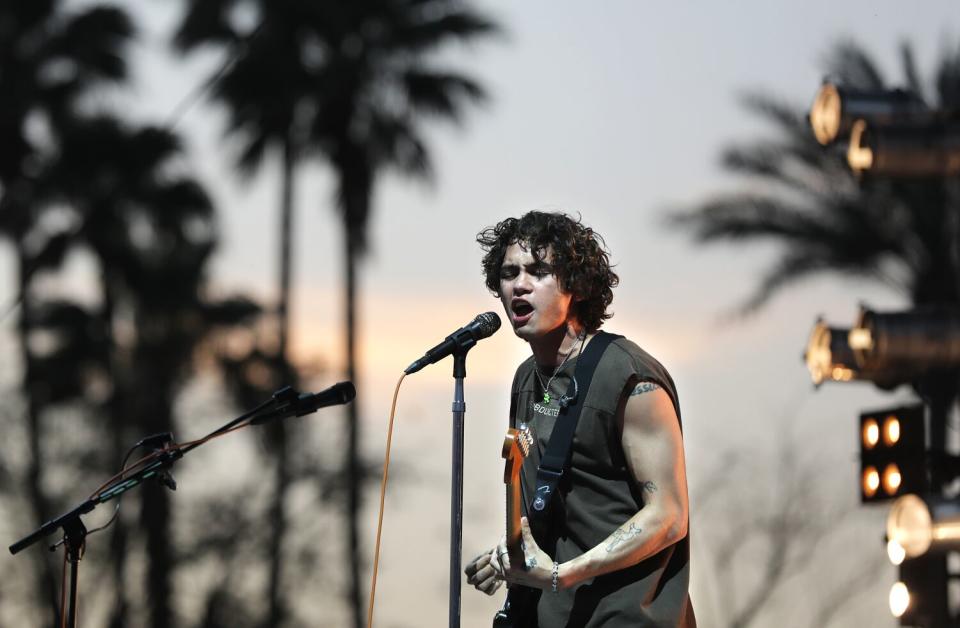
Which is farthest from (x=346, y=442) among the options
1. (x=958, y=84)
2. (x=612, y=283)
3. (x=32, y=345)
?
(x=612, y=283)

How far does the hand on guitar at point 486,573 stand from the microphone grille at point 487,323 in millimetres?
586

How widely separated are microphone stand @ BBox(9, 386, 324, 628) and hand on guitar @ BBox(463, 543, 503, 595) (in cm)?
71

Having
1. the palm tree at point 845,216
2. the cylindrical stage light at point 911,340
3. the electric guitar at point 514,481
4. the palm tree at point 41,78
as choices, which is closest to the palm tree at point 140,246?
the palm tree at point 41,78

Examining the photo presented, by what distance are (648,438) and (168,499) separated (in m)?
16.9

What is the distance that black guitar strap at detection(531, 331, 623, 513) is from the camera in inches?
142

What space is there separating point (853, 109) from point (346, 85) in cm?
1414

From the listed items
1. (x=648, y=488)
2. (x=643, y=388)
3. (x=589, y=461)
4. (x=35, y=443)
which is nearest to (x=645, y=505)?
(x=648, y=488)

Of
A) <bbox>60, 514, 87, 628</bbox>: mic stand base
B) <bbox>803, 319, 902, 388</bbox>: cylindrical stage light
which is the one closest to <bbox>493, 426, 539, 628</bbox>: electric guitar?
<bbox>60, 514, 87, 628</bbox>: mic stand base

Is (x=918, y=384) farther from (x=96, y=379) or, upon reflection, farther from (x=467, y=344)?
(x=96, y=379)

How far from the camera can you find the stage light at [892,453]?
292 inches

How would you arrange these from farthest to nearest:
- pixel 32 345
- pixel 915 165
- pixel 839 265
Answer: pixel 32 345 → pixel 839 265 → pixel 915 165

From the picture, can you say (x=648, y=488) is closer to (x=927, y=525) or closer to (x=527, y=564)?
(x=527, y=564)

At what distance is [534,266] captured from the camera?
3.78 m

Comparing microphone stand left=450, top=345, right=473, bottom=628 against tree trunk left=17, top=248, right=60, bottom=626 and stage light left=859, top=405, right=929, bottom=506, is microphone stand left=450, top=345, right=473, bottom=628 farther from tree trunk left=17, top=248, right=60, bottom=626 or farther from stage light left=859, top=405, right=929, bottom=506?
tree trunk left=17, top=248, right=60, bottom=626
